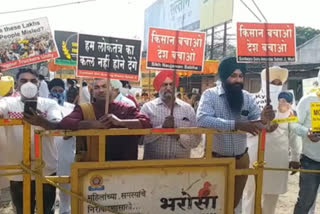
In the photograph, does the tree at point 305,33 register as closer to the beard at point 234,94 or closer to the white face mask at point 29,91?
the beard at point 234,94

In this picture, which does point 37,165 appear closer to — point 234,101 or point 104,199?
point 104,199

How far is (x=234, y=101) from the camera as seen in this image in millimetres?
3549

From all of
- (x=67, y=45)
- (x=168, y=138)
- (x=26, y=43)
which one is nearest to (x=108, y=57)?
(x=168, y=138)

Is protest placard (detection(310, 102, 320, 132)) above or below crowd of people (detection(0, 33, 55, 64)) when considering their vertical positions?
below

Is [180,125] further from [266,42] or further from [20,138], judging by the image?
[20,138]

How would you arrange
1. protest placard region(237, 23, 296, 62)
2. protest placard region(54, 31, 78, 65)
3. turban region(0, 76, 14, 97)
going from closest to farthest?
protest placard region(237, 23, 296, 62) → turban region(0, 76, 14, 97) → protest placard region(54, 31, 78, 65)

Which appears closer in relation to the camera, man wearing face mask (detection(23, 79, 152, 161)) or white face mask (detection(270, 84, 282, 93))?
man wearing face mask (detection(23, 79, 152, 161))

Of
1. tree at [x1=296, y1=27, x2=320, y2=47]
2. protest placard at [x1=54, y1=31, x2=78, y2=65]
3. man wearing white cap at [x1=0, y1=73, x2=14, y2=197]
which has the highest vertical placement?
tree at [x1=296, y1=27, x2=320, y2=47]

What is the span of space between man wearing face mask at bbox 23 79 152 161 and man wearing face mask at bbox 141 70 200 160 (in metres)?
0.33

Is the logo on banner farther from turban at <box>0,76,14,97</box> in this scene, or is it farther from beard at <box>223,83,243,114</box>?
turban at <box>0,76,14,97</box>

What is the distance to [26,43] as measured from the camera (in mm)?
4109

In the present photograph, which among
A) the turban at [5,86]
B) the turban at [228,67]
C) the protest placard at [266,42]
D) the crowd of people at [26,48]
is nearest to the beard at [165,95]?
the turban at [228,67]

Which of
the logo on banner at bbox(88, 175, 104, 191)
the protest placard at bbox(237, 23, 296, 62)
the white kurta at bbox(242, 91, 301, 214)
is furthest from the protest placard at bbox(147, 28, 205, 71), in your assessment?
the white kurta at bbox(242, 91, 301, 214)

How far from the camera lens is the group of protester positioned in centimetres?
310
